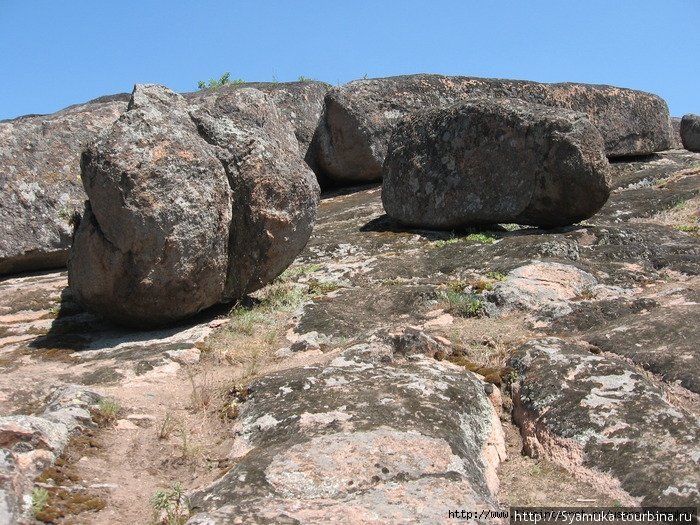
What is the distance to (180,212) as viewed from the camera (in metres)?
8.69

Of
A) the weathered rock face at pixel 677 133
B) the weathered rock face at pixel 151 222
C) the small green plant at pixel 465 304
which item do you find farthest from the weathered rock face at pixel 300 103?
the weathered rock face at pixel 677 133

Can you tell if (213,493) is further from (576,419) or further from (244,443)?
(576,419)

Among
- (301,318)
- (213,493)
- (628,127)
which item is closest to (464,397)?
(213,493)

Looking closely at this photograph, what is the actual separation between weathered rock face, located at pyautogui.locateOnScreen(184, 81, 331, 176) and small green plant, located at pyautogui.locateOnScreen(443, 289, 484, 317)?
1002 centimetres

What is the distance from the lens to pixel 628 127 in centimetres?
1916

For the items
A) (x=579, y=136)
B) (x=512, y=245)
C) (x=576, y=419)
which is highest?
(x=579, y=136)

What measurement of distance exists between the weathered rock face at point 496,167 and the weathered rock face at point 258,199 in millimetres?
3684

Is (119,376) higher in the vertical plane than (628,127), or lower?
lower

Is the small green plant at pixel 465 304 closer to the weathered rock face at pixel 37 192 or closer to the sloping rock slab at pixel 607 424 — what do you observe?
the sloping rock slab at pixel 607 424

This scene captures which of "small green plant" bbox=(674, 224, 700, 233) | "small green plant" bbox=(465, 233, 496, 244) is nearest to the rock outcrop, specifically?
"small green plant" bbox=(465, 233, 496, 244)

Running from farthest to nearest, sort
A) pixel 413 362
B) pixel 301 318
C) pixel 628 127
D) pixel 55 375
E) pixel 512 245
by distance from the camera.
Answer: pixel 628 127 < pixel 512 245 < pixel 301 318 < pixel 55 375 < pixel 413 362

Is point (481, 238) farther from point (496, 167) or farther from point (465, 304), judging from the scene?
point (465, 304)

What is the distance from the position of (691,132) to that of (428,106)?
10007 millimetres

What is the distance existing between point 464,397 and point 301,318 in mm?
2987
